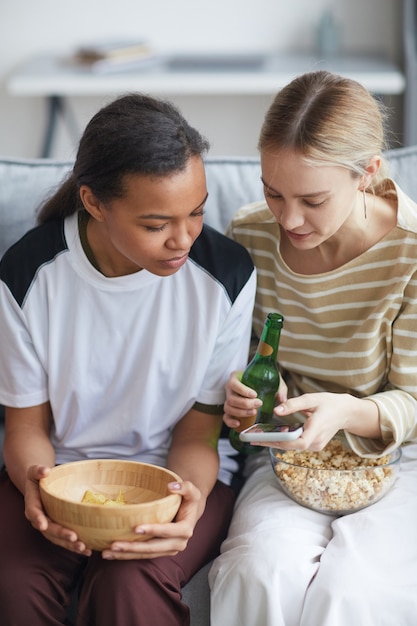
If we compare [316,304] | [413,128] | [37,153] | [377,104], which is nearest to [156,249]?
[316,304]

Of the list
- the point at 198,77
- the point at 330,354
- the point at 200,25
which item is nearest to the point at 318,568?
the point at 330,354

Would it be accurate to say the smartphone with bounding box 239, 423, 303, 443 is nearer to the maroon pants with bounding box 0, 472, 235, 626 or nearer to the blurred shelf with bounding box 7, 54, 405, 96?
the maroon pants with bounding box 0, 472, 235, 626

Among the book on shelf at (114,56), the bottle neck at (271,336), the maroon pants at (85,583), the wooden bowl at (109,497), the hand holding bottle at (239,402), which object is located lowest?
the maroon pants at (85,583)

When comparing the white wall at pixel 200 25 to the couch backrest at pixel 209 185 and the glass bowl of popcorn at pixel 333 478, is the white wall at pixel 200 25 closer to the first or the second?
the couch backrest at pixel 209 185

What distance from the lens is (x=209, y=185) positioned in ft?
6.06

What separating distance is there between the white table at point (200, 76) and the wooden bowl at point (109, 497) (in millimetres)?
2172

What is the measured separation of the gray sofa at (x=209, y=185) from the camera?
1.82 m

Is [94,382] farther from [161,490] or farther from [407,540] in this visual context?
[407,540]

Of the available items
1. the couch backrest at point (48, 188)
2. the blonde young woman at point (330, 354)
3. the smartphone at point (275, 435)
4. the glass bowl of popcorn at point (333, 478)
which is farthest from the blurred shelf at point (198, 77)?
the smartphone at point (275, 435)

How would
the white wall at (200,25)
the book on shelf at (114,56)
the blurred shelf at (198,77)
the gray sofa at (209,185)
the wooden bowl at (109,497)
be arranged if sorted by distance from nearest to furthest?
the wooden bowl at (109,497) < the gray sofa at (209,185) < the blurred shelf at (198,77) < the book on shelf at (114,56) < the white wall at (200,25)

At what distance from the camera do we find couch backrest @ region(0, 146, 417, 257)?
1818mm

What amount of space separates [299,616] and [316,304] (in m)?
0.55

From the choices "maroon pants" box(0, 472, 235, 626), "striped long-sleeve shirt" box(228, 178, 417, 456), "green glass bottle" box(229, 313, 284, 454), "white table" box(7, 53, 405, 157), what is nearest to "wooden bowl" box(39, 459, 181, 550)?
"maroon pants" box(0, 472, 235, 626)

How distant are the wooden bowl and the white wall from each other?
8.98ft
